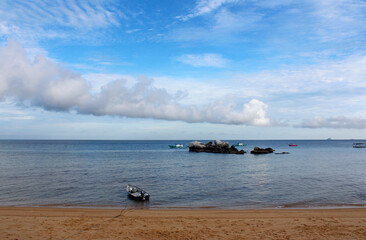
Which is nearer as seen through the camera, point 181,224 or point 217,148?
point 181,224

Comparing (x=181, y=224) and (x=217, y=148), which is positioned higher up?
(x=217, y=148)

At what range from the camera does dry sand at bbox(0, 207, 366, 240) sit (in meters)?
14.7

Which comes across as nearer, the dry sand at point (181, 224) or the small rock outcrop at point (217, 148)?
the dry sand at point (181, 224)

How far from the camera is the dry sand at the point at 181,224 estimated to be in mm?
14711

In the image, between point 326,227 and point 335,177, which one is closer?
point 326,227

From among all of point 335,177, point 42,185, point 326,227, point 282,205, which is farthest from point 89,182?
point 335,177

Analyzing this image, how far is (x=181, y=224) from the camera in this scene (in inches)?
660

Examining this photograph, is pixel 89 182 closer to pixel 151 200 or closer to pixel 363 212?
pixel 151 200

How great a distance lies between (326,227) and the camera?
53.2 feet

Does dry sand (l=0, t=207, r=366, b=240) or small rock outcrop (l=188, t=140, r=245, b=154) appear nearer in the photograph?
dry sand (l=0, t=207, r=366, b=240)

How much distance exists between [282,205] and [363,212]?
240 inches

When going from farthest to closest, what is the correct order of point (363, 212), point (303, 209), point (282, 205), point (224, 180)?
1. point (224, 180)
2. point (282, 205)
3. point (303, 209)
4. point (363, 212)

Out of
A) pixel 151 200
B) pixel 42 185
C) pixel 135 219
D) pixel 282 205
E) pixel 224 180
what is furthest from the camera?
pixel 224 180

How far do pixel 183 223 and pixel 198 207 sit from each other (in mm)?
5927
